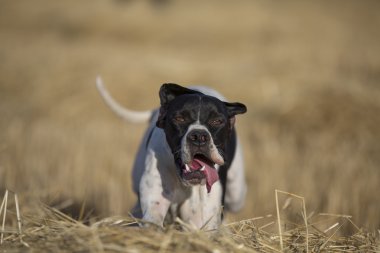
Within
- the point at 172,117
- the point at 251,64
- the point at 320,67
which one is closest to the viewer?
the point at 172,117

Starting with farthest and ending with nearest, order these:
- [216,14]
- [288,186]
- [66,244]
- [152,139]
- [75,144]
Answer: [216,14] < [75,144] < [288,186] < [152,139] < [66,244]

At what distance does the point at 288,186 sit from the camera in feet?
25.8

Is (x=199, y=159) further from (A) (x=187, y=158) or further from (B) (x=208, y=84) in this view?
(B) (x=208, y=84)

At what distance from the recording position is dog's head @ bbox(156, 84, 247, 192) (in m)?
4.03

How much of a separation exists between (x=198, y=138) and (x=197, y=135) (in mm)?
23

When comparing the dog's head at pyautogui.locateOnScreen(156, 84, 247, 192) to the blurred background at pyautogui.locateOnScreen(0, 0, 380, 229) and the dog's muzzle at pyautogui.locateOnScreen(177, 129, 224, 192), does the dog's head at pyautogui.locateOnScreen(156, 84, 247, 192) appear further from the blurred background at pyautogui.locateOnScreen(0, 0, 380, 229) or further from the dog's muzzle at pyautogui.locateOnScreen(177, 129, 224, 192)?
the blurred background at pyautogui.locateOnScreen(0, 0, 380, 229)

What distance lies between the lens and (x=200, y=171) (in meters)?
4.15

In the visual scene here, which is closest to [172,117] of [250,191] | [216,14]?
[250,191]

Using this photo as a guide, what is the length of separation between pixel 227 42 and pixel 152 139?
17.4m

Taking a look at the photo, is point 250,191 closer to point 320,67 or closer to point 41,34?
point 320,67

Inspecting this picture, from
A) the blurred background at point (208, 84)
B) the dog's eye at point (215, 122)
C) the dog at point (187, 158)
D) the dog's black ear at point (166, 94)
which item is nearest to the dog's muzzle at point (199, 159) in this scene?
the dog at point (187, 158)

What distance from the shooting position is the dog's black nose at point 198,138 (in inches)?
158

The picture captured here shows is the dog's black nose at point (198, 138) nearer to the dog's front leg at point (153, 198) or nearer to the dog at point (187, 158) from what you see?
the dog at point (187, 158)

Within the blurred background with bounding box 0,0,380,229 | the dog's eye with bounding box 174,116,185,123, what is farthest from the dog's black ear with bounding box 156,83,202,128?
the blurred background with bounding box 0,0,380,229
